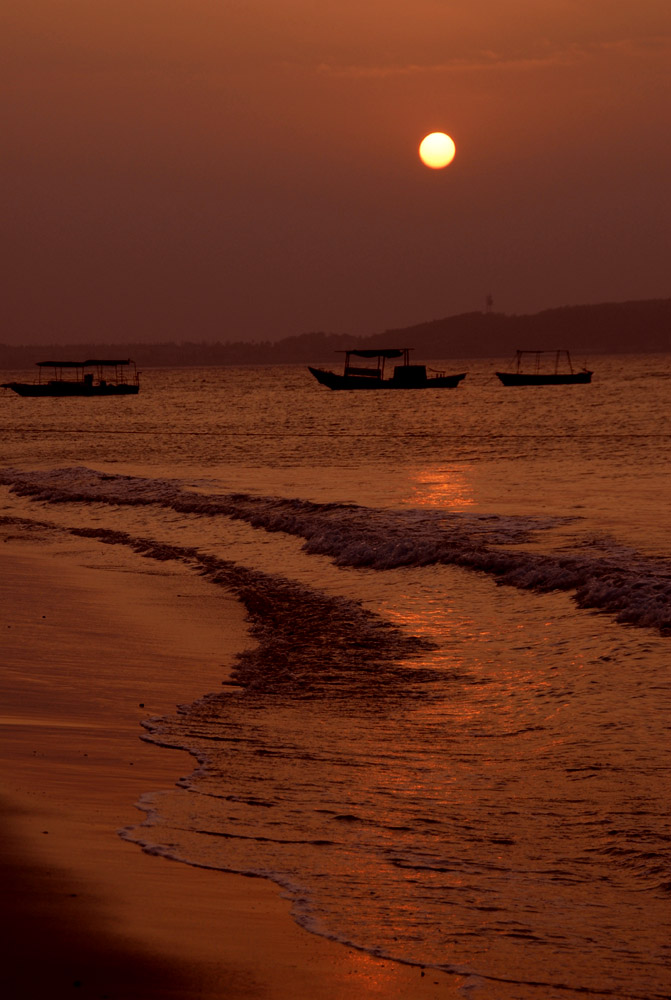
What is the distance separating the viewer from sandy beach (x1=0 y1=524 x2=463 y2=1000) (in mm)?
4098

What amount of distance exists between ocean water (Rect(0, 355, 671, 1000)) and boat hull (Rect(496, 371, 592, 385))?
116310 millimetres

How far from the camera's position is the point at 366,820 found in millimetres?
6109

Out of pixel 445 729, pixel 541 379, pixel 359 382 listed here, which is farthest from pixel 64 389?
pixel 445 729

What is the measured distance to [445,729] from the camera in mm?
8062

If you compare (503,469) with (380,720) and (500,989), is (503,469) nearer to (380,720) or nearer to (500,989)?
(380,720)

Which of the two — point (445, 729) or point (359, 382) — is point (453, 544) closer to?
point (445, 729)

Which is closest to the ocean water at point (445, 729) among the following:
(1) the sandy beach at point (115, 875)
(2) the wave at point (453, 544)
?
(2) the wave at point (453, 544)

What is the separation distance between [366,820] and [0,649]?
204 inches

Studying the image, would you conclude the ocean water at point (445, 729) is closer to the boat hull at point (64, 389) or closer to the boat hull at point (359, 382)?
the boat hull at point (64, 389)

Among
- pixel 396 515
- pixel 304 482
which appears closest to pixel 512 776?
pixel 396 515

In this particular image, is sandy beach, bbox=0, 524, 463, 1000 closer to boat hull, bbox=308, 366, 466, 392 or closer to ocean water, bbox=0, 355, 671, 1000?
ocean water, bbox=0, 355, 671, 1000

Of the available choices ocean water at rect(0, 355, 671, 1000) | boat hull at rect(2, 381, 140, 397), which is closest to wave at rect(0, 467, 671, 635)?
ocean water at rect(0, 355, 671, 1000)

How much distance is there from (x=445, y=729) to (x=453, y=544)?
9.41 metres

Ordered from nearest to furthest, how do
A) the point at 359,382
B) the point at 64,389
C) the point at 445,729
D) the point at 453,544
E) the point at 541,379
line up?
1. the point at 445,729
2. the point at 453,544
3. the point at 64,389
4. the point at 359,382
5. the point at 541,379
